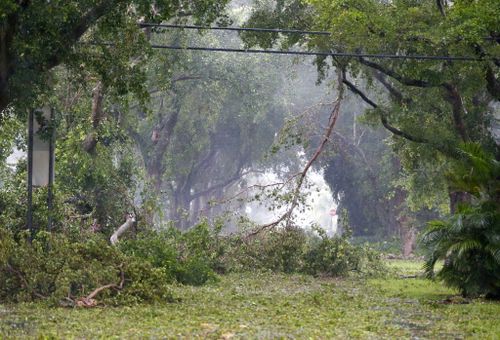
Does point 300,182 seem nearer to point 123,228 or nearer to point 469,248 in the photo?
point 123,228

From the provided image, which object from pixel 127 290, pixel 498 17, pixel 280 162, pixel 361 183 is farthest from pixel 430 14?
pixel 280 162

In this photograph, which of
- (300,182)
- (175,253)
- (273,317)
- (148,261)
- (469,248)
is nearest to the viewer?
(273,317)

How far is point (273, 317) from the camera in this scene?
16.7 meters

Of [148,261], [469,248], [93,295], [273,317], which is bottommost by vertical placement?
[273,317]

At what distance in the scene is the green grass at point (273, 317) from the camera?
1426 centimetres

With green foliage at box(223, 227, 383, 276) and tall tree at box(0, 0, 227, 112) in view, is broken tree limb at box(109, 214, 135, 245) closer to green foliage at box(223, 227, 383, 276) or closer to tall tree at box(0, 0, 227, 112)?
green foliage at box(223, 227, 383, 276)

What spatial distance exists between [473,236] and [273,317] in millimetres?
5242

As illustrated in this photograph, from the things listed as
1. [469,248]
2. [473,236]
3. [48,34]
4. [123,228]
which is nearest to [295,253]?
[123,228]

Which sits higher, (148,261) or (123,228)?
(123,228)

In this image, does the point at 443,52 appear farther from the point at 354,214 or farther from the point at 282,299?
the point at 354,214

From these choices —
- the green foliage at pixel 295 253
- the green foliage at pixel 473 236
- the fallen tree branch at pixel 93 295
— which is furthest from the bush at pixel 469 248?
the green foliage at pixel 295 253

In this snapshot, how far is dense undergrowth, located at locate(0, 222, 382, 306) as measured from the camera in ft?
60.8

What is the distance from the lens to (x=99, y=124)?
99.2ft

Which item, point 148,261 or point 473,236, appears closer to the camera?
point 473,236
